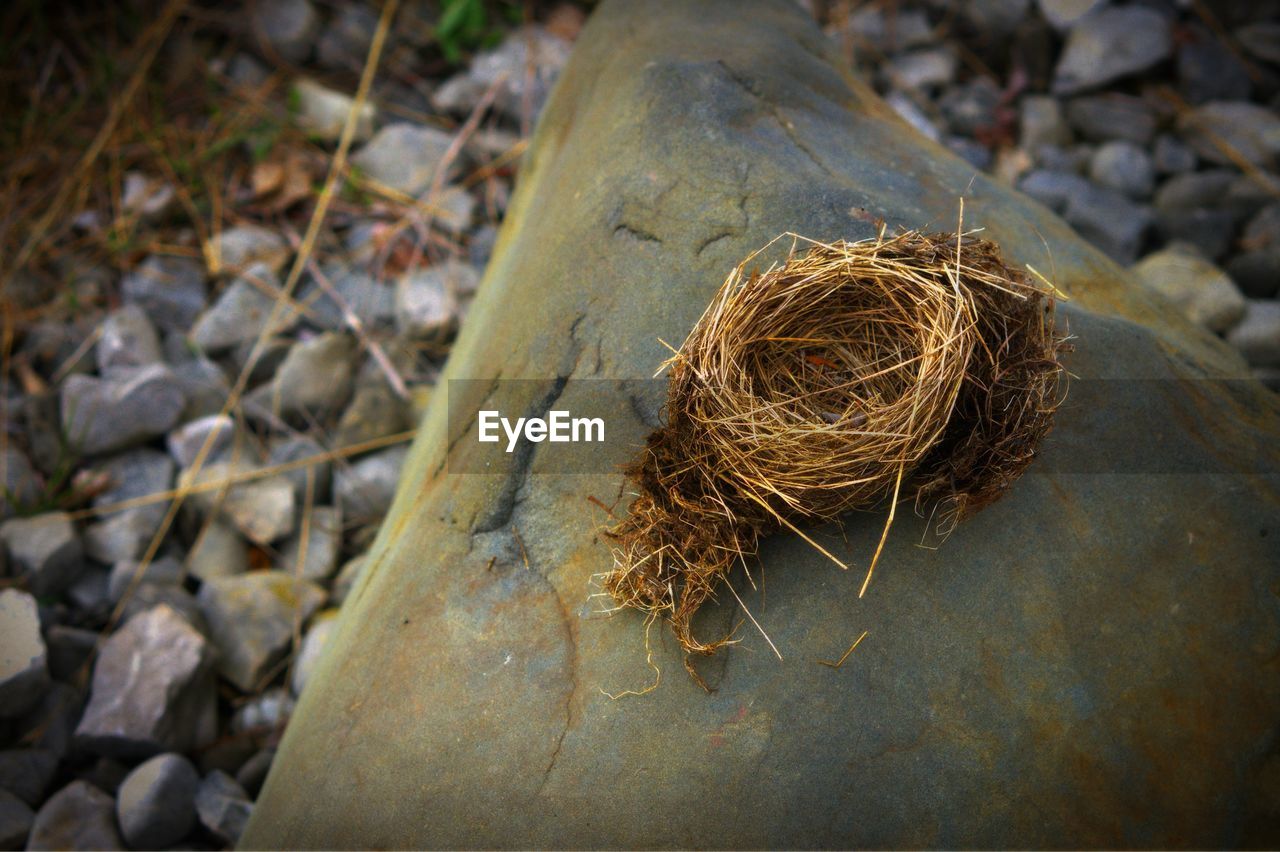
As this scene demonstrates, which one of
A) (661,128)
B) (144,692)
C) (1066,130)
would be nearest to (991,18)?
(1066,130)

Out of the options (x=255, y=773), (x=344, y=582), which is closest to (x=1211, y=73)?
(x=344, y=582)

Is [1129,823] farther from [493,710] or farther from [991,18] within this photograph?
[991,18]

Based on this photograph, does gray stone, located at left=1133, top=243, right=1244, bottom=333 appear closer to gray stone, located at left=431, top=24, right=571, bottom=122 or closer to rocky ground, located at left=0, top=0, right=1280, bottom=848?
rocky ground, located at left=0, top=0, right=1280, bottom=848

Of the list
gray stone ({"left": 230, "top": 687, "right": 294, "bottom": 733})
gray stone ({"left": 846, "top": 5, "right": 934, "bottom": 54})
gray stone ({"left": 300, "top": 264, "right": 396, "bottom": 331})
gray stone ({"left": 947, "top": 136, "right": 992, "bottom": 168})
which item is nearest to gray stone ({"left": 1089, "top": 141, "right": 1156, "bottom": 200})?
gray stone ({"left": 947, "top": 136, "right": 992, "bottom": 168})

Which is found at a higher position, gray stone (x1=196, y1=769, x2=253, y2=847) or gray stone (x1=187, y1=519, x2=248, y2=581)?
gray stone (x1=187, y1=519, x2=248, y2=581)

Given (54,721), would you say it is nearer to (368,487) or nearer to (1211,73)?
(368,487)
